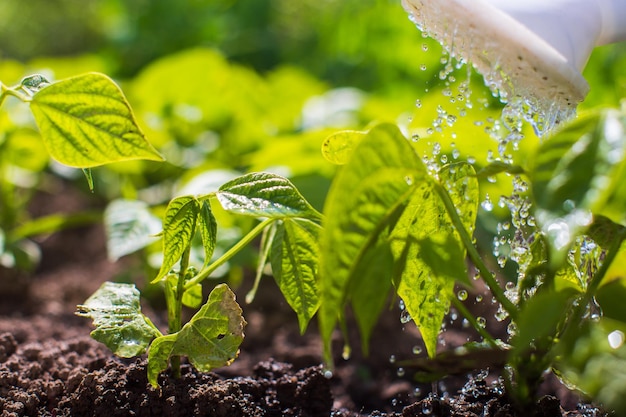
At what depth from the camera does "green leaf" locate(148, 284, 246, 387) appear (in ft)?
3.15

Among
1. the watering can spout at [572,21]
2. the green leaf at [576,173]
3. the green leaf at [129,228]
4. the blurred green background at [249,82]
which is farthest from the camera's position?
the blurred green background at [249,82]

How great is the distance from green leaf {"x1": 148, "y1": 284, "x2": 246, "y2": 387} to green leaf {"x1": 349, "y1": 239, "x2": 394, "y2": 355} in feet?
0.80

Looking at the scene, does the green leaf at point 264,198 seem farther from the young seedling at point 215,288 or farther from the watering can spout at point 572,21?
the watering can spout at point 572,21

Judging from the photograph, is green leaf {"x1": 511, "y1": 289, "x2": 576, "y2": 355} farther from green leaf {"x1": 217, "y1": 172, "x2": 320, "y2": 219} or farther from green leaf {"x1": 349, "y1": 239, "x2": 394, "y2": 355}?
green leaf {"x1": 217, "y1": 172, "x2": 320, "y2": 219}

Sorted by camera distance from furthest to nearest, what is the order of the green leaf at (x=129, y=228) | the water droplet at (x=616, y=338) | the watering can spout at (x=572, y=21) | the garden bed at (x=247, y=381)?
the green leaf at (x=129, y=228) → the garden bed at (x=247, y=381) → the watering can spout at (x=572, y=21) → the water droplet at (x=616, y=338)

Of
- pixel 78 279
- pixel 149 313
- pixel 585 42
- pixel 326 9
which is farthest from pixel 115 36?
pixel 585 42

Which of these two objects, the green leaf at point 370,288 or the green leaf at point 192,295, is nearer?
the green leaf at point 370,288

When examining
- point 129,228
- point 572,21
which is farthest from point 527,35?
point 129,228

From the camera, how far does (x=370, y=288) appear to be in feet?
2.52

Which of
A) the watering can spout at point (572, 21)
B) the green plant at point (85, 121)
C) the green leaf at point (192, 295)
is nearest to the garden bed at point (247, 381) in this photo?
the green leaf at point (192, 295)

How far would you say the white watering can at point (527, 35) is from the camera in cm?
86

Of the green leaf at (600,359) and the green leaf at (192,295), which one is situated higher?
the green leaf at (192,295)

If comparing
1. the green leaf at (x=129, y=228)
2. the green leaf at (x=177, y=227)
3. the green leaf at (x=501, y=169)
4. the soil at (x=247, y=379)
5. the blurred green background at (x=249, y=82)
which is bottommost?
the soil at (x=247, y=379)

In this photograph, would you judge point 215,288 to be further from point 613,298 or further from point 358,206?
point 613,298
